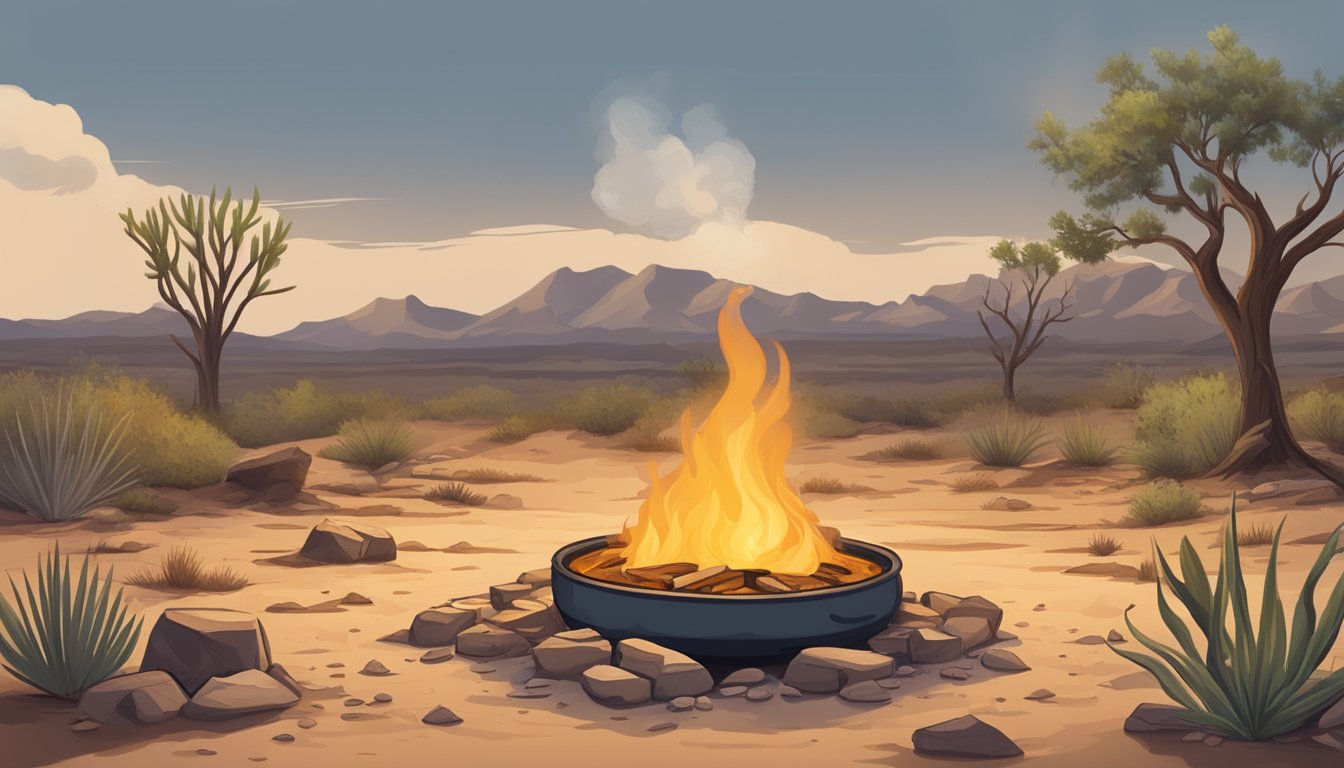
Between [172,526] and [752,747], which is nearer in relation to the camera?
[752,747]

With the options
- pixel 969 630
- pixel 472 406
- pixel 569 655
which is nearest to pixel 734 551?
pixel 569 655

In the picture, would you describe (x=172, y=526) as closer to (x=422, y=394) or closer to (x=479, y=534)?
(x=479, y=534)

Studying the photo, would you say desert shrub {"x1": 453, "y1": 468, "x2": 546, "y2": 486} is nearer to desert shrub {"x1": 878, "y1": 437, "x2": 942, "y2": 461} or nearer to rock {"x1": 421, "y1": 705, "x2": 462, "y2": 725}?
desert shrub {"x1": 878, "y1": 437, "x2": 942, "y2": 461}

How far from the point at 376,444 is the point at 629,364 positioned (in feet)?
227

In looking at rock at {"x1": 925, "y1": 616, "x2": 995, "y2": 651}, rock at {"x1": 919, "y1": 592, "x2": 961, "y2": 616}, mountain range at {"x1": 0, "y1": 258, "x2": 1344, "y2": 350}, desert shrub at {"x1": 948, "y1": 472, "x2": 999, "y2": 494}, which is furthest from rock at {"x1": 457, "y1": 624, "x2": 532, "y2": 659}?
mountain range at {"x1": 0, "y1": 258, "x2": 1344, "y2": 350}

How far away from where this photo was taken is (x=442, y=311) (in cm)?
12750

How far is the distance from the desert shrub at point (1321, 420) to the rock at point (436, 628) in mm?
13833

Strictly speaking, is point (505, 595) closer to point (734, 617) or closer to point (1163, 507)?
point (734, 617)

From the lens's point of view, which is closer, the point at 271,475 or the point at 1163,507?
the point at 1163,507

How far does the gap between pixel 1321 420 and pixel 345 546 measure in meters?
14.0

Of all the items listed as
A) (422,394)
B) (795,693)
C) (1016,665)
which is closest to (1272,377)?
(1016,665)

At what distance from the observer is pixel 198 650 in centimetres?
648

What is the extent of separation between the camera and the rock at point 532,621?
7734mm

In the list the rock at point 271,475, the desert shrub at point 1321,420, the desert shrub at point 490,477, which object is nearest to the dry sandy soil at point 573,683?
the rock at point 271,475
